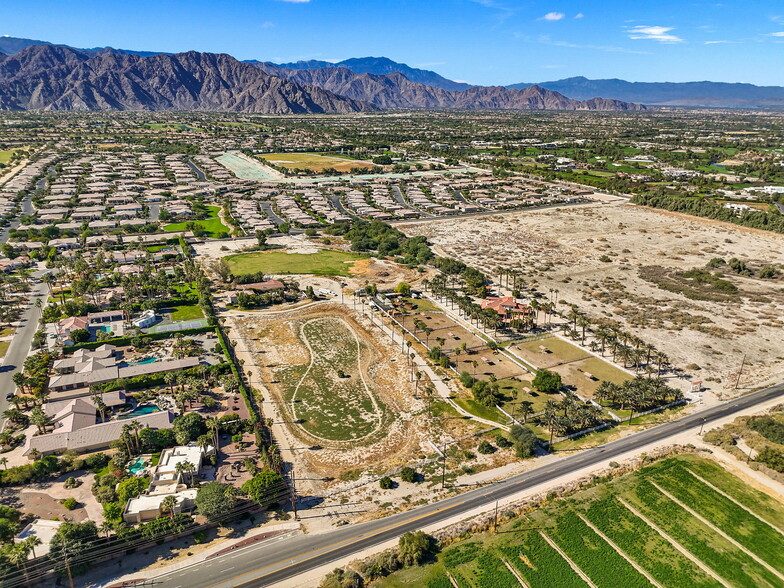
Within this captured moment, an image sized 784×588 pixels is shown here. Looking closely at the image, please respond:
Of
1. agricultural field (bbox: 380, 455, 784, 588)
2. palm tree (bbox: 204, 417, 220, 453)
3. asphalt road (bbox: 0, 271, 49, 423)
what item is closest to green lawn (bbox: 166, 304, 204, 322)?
asphalt road (bbox: 0, 271, 49, 423)

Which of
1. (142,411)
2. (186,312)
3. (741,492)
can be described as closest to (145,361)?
(142,411)

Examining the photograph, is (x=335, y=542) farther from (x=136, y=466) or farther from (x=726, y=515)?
(x=726, y=515)

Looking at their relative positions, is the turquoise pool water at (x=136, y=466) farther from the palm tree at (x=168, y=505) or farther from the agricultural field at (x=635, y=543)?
the agricultural field at (x=635, y=543)

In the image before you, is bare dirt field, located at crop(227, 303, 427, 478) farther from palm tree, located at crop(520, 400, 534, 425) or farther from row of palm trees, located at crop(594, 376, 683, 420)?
row of palm trees, located at crop(594, 376, 683, 420)

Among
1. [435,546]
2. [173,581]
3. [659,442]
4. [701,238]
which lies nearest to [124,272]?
[173,581]

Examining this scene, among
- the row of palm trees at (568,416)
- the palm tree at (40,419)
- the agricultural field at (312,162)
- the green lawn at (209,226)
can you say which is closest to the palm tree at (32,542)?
the palm tree at (40,419)

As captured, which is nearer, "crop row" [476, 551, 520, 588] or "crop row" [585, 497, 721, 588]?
"crop row" [476, 551, 520, 588]

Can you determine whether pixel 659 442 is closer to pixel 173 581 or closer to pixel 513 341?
pixel 513 341
